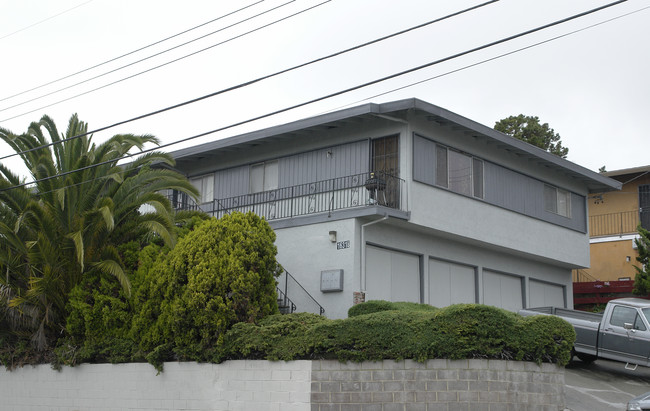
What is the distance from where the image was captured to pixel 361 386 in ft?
45.0

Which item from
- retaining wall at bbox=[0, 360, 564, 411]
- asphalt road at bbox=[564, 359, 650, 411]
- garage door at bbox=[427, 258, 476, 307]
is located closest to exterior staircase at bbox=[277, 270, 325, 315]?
garage door at bbox=[427, 258, 476, 307]

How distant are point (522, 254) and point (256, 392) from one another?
1207cm

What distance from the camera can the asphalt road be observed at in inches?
624

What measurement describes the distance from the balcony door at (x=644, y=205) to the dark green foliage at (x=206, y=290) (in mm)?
20115

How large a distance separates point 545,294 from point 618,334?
7782mm

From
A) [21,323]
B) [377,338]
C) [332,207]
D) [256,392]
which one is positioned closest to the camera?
[377,338]

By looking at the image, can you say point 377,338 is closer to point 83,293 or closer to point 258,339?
point 258,339

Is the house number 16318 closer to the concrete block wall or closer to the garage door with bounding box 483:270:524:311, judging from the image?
the concrete block wall

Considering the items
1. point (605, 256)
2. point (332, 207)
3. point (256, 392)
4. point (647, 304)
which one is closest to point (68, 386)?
point (256, 392)

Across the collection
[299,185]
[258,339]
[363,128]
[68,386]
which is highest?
[363,128]

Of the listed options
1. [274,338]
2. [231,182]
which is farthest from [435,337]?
[231,182]

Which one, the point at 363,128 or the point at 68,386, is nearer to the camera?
the point at 68,386

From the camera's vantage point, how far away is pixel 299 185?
21.8m

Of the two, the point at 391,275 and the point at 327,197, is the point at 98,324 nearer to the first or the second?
the point at 327,197
